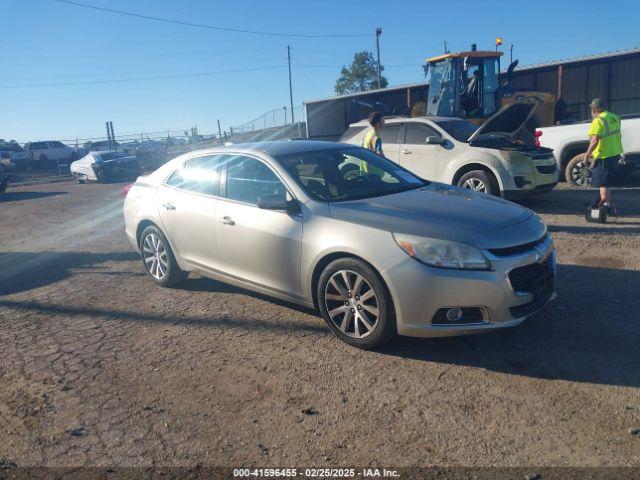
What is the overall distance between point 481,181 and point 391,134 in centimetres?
218

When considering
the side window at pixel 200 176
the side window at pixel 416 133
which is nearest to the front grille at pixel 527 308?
the side window at pixel 200 176

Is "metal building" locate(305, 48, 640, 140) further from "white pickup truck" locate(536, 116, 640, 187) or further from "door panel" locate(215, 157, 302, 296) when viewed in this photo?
"door panel" locate(215, 157, 302, 296)

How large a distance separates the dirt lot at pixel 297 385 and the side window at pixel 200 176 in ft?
3.73

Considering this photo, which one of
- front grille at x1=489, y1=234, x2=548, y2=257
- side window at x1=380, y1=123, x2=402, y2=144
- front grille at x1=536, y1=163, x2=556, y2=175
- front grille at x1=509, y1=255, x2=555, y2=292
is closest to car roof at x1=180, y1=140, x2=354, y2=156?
front grille at x1=489, y1=234, x2=548, y2=257

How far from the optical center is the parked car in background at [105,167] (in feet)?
72.4

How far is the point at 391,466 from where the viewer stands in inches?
105

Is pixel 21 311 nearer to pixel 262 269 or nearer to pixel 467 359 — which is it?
pixel 262 269

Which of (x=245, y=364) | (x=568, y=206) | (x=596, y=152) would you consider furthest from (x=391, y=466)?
(x=568, y=206)

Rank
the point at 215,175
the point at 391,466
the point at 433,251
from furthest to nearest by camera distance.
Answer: the point at 215,175 < the point at 433,251 < the point at 391,466

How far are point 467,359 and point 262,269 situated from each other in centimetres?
184

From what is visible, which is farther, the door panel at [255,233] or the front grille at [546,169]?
the front grille at [546,169]

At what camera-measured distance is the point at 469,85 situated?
44.8 ft

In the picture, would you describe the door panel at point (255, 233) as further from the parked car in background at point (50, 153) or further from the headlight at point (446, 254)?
the parked car in background at point (50, 153)

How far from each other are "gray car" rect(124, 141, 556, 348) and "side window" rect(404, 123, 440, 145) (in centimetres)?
429
